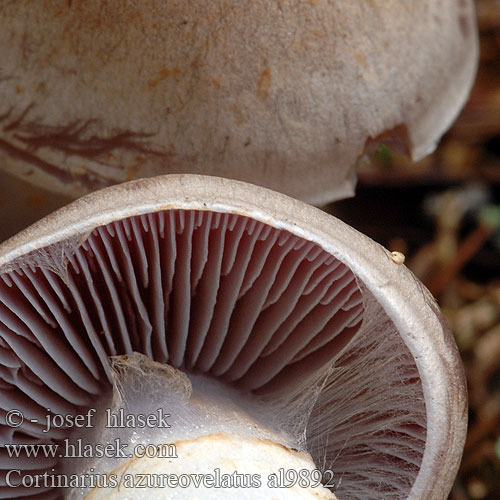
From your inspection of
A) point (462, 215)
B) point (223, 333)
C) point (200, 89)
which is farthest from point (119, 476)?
point (462, 215)

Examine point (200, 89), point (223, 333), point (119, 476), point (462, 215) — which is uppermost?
point (462, 215)

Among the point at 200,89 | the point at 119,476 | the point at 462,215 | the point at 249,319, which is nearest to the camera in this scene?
the point at 119,476

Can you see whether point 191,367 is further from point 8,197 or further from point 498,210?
point 498,210

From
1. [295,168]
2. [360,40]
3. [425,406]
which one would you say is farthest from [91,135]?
[425,406]

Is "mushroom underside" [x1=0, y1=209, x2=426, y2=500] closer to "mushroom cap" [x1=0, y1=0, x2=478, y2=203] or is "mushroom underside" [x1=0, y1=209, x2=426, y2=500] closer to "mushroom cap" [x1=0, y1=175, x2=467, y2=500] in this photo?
"mushroom cap" [x1=0, y1=175, x2=467, y2=500]

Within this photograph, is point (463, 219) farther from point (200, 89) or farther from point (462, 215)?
point (200, 89)

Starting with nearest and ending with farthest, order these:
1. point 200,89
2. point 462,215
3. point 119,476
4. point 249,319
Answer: point 119,476 < point 249,319 < point 200,89 < point 462,215
